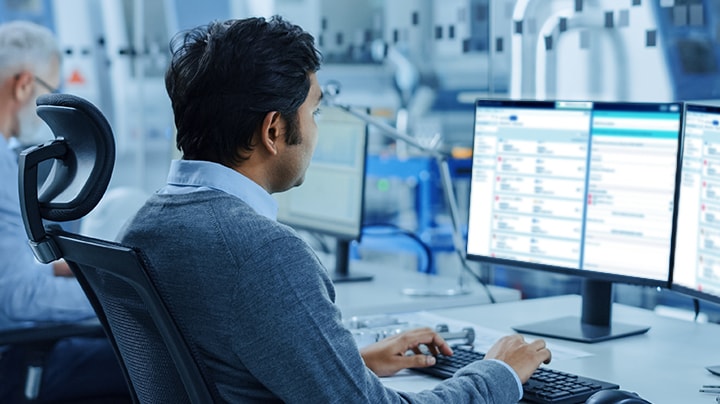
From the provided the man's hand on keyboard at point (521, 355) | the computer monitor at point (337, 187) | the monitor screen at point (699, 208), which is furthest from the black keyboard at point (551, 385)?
the computer monitor at point (337, 187)

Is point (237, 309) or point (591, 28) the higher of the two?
point (591, 28)

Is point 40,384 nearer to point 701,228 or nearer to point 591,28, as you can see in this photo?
point 701,228

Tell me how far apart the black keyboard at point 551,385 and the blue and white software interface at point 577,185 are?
14.5 inches

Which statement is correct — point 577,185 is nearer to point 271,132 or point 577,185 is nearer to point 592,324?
point 592,324

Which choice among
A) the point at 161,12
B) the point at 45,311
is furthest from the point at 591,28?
the point at 161,12

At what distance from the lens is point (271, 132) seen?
4.30ft

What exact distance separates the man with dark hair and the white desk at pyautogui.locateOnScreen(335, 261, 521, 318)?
36.7 inches

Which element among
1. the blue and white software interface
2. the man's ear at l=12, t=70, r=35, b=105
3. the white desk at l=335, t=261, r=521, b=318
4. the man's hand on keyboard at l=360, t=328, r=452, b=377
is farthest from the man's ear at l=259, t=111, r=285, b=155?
the man's ear at l=12, t=70, r=35, b=105

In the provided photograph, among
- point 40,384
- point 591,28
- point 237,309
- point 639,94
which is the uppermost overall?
point 591,28

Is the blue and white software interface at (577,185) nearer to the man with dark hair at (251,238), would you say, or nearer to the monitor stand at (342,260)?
the man with dark hair at (251,238)

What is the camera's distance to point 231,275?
117cm

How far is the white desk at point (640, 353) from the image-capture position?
60.9 inches

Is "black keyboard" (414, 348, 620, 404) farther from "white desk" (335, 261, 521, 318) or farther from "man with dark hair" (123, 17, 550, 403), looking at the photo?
"white desk" (335, 261, 521, 318)

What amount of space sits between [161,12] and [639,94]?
3.67m
